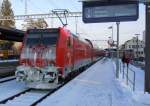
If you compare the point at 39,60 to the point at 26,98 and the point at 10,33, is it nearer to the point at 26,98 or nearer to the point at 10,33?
the point at 26,98

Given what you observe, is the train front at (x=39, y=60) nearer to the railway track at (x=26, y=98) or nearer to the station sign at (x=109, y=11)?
the railway track at (x=26, y=98)

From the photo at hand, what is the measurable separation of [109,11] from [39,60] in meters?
3.99

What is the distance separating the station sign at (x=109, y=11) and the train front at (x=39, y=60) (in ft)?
7.06

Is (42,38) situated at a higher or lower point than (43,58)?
higher

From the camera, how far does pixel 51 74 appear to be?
17.5 metres

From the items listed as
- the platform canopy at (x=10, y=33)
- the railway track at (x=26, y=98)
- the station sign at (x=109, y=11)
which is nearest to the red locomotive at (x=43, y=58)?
the railway track at (x=26, y=98)

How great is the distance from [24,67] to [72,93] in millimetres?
2811

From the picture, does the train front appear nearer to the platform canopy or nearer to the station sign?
the station sign

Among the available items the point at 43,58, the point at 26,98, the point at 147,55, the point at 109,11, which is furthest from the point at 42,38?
the point at 147,55

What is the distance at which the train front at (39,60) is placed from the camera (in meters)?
17.5

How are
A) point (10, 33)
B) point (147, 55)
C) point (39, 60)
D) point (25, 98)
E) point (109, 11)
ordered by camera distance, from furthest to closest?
point (10, 33) → point (39, 60) → point (109, 11) → point (25, 98) → point (147, 55)

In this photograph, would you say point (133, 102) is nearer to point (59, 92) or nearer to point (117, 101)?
point (117, 101)

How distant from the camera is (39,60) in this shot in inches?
709

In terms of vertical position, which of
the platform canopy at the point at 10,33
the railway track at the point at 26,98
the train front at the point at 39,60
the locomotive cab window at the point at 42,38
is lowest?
the railway track at the point at 26,98
